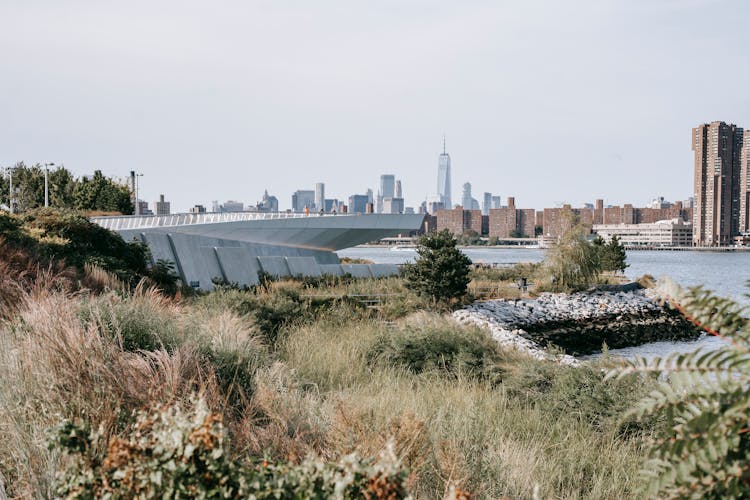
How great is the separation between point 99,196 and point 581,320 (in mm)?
37015

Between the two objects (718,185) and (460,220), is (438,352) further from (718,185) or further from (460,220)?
(718,185)

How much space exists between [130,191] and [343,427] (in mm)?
55974

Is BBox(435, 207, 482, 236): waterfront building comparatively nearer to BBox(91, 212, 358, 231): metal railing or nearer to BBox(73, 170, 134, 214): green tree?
BBox(73, 170, 134, 214): green tree

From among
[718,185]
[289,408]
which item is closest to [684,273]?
[289,408]

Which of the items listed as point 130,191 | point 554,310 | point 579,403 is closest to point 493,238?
point 130,191

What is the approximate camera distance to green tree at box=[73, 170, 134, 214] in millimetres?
47781

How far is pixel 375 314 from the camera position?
17.4m

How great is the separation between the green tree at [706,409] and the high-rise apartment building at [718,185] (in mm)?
136820

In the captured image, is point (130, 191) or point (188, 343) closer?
point (188, 343)

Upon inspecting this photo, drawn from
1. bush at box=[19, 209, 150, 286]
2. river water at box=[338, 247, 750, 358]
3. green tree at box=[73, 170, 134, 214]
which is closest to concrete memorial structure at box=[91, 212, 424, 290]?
bush at box=[19, 209, 150, 286]

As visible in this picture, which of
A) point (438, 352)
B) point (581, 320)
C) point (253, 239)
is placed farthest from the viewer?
point (253, 239)

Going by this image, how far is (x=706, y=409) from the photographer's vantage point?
6.13 ft

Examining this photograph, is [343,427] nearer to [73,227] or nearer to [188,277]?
[73,227]

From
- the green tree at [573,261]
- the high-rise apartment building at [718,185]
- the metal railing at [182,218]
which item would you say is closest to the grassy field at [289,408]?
the green tree at [573,261]
